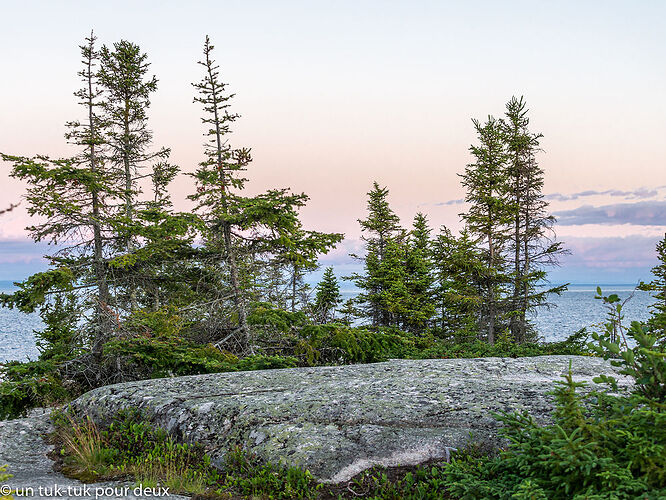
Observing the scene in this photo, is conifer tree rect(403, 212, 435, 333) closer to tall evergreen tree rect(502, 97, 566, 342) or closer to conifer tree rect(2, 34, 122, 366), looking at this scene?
tall evergreen tree rect(502, 97, 566, 342)

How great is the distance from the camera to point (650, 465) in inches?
125

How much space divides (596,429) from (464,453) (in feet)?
6.12

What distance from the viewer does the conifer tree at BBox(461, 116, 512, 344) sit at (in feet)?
74.9

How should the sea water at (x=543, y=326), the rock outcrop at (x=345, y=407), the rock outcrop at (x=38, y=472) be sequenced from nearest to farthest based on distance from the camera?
the rock outcrop at (x=38, y=472)
the rock outcrop at (x=345, y=407)
the sea water at (x=543, y=326)

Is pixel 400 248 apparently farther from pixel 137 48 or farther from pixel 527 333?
pixel 137 48

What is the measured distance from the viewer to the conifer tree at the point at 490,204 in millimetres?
22844

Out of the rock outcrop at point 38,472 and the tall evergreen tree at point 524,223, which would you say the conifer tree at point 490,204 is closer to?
the tall evergreen tree at point 524,223

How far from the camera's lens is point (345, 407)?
604cm

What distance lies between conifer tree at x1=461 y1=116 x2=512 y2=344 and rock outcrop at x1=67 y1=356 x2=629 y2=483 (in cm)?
1544

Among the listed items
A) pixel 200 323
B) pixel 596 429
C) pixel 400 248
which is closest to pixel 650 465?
pixel 596 429

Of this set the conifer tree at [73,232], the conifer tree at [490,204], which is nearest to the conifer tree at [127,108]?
the conifer tree at [73,232]

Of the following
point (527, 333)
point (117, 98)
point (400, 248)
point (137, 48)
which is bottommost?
point (527, 333)

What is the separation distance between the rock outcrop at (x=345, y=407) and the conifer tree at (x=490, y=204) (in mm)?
15440

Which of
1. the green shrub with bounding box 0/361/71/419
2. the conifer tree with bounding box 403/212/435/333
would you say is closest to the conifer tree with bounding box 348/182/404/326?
the conifer tree with bounding box 403/212/435/333
